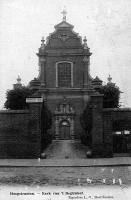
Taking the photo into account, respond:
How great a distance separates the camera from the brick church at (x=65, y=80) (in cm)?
3822

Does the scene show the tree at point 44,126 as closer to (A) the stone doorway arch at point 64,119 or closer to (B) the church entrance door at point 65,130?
(A) the stone doorway arch at point 64,119

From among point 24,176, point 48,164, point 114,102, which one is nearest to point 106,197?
point 24,176

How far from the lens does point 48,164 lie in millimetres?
17906

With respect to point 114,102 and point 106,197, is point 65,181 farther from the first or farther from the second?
point 114,102

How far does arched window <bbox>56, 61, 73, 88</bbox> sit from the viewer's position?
38906 millimetres

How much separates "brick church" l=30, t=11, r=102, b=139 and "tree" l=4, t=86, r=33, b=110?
43.3 inches

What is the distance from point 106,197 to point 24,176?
447 centimetres

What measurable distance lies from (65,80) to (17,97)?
509 centimetres

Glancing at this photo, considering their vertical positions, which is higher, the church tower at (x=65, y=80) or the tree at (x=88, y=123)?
the church tower at (x=65, y=80)

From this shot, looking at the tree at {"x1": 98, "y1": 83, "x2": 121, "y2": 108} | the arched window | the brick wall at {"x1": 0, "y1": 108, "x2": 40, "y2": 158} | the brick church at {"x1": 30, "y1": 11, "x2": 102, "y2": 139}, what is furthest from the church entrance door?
the brick wall at {"x1": 0, "y1": 108, "x2": 40, "y2": 158}

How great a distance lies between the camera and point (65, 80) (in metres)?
38.9

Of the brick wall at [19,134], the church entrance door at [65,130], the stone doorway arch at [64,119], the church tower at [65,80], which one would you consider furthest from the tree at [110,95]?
the brick wall at [19,134]

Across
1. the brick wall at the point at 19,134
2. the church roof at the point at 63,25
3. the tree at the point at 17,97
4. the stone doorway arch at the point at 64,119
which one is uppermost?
the church roof at the point at 63,25

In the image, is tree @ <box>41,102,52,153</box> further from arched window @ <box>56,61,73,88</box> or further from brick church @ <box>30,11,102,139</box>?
arched window @ <box>56,61,73,88</box>
